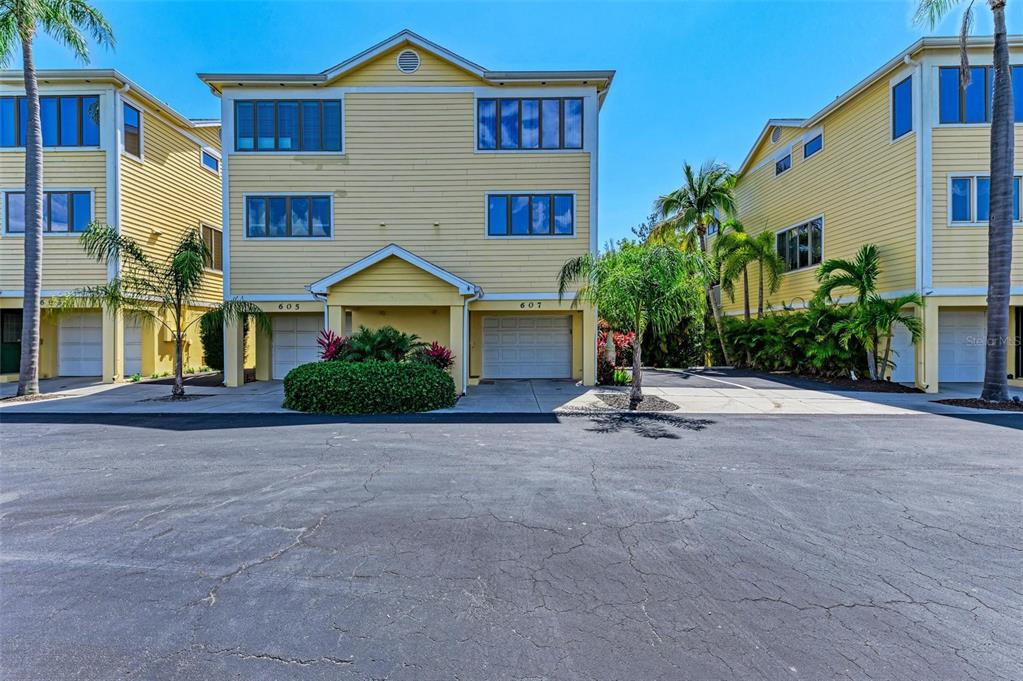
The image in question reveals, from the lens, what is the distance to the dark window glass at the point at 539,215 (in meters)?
15.3

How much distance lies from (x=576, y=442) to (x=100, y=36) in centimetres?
1711

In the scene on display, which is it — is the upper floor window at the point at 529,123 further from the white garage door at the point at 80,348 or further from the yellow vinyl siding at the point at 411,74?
the white garage door at the point at 80,348

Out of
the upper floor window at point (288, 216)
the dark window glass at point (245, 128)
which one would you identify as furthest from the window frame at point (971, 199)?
the dark window glass at point (245, 128)

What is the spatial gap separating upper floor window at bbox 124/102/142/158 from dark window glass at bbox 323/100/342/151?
6.85 m

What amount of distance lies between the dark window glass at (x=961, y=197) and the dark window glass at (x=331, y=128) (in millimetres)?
17833

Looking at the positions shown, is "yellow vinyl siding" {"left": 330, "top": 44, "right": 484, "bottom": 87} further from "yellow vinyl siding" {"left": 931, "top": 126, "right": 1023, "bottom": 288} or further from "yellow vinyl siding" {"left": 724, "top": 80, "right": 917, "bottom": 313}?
"yellow vinyl siding" {"left": 931, "top": 126, "right": 1023, "bottom": 288}

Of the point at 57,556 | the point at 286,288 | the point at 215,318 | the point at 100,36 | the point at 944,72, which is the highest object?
the point at 100,36

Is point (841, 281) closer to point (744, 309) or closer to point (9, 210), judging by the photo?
point (744, 309)

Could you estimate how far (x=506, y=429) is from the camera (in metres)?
9.08

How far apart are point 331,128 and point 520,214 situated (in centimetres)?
643

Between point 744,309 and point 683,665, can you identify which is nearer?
point 683,665

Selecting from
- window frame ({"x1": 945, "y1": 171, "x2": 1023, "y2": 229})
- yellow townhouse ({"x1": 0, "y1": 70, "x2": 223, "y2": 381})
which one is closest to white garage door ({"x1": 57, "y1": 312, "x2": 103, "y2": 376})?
yellow townhouse ({"x1": 0, "y1": 70, "x2": 223, "y2": 381})

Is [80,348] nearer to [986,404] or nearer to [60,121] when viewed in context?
[60,121]

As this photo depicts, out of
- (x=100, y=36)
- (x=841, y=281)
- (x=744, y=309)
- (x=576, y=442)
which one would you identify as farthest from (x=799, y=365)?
(x=100, y=36)
